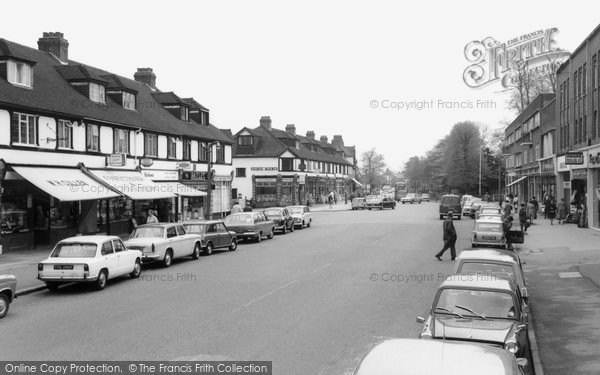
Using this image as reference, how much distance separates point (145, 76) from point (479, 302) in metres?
38.9

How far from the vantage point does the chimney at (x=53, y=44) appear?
3231cm

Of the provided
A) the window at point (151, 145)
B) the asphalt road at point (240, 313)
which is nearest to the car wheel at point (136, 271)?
the asphalt road at point (240, 313)

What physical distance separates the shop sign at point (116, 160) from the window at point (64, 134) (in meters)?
2.66

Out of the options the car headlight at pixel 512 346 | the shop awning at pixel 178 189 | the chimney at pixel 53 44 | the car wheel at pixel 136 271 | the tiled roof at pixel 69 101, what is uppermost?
the chimney at pixel 53 44

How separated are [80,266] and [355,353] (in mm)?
9033

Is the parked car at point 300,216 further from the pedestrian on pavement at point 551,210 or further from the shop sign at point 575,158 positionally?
the shop sign at point 575,158

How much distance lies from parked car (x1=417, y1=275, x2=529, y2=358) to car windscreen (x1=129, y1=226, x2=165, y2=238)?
13.3m

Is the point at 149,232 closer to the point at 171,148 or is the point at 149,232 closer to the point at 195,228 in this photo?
the point at 195,228

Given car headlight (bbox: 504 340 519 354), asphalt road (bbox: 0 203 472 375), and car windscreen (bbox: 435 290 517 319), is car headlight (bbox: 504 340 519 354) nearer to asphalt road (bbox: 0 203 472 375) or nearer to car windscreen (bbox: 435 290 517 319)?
car windscreen (bbox: 435 290 517 319)

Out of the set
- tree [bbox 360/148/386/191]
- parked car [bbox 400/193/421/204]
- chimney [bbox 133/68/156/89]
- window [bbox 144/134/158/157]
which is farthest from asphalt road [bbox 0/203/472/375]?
tree [bbox 360/148/386/191]

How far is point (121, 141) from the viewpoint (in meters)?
30.8

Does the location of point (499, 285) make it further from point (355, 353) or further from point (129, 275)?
point (129, 275)

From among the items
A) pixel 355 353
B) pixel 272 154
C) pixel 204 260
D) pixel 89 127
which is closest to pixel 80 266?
pixel 204 260

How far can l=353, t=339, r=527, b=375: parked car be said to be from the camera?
14.8 ft
